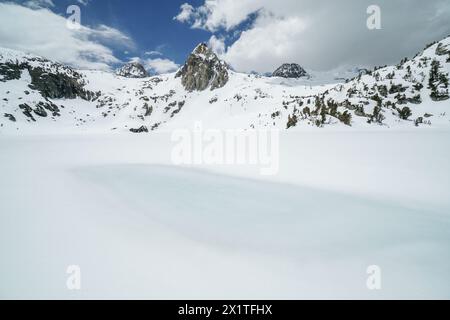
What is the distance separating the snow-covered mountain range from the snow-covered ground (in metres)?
26.2

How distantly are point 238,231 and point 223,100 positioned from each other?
4577 inches

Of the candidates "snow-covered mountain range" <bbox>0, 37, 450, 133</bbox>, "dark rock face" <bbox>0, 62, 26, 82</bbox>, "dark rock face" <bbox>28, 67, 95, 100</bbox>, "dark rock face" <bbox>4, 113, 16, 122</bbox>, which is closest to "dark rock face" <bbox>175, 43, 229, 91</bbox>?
"snow-covered mountain range" <bbox>0, 37, 450, 133</bbox>

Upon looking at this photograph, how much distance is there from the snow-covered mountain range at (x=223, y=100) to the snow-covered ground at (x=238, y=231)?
2617 centimetres

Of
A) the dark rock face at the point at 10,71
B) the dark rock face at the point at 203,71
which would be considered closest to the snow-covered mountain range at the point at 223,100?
the dark rock face at the point at 10,71

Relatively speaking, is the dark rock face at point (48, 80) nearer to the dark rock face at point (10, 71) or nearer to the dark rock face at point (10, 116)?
the dark rock face at point (10, 71)

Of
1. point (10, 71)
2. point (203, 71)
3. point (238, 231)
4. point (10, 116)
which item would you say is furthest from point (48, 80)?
point (238, 231)

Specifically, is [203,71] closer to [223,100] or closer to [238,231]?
[223,100]

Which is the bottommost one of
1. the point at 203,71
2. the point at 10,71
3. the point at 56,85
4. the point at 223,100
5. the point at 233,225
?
the point at 233,225

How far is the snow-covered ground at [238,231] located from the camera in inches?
197

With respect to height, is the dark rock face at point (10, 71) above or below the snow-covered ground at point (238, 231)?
above

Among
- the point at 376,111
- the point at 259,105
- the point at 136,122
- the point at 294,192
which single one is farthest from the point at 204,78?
the point at 294,192

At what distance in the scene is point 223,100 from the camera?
392 ft
